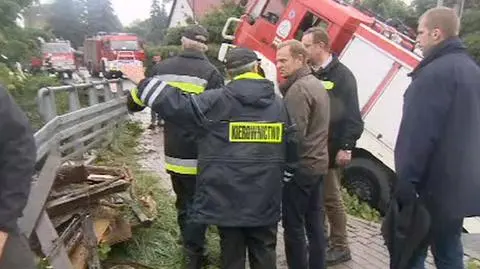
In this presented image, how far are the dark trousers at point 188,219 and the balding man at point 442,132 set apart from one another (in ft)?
4.86

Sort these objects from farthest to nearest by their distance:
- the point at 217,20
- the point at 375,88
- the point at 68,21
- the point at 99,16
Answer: the point at 99,16
the point at 68,21
the point at 217,20
the point at 375,88

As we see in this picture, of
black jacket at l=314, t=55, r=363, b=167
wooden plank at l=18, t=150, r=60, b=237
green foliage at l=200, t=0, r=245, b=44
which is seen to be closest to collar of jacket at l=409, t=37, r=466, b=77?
black jacket at l=314, t=55, r=363, b=167

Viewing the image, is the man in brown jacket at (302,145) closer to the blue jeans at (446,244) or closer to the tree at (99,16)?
the blue jeans at (446,244)

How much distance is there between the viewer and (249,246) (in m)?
3.43

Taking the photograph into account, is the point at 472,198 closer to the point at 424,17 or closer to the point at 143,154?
the point at 424,17

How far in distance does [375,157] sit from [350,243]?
93.9 inches

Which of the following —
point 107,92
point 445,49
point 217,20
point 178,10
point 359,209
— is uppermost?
point 445,49

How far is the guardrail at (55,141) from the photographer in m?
2.81

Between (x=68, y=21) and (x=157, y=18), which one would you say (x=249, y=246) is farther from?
(x=157, y=18)

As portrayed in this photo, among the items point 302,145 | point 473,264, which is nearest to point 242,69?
point 302,145

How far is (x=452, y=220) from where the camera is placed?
121 inches

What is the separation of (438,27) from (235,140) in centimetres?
137

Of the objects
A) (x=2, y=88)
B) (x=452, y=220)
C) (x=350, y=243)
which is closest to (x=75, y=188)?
(x=2, y=88)

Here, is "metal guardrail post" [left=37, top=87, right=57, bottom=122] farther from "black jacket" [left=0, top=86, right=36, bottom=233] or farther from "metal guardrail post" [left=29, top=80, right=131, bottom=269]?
"black jacket" [left=0, top=86, right=36, bottom=233]
